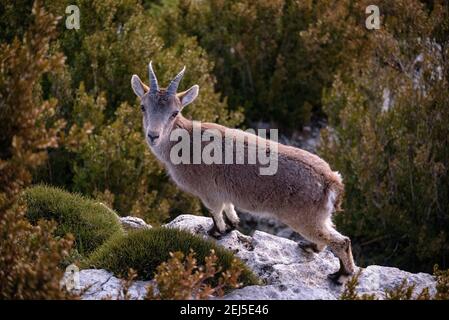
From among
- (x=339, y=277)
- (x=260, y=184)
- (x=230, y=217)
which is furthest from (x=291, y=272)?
(x=230, y=217)

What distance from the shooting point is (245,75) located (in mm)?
Answer: 17703

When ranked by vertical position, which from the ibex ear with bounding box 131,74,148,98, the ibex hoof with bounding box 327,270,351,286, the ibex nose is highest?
the ibex ear with bounding box 131,74,148,98

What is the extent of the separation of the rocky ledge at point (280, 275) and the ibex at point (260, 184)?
0.69 feet

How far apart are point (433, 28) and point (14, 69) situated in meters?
9.89

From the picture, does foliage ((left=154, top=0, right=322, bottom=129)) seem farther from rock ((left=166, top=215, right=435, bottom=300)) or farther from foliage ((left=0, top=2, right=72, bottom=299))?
foliage ((left=0, top=2, right=72, bottom=299))

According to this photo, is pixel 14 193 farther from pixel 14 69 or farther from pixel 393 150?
pixel 393 150

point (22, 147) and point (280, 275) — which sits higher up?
point (22, 147)

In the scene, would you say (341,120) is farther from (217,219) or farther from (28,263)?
(28,263)

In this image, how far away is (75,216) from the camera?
8.76 meters

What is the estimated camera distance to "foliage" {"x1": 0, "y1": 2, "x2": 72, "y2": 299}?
5941 mm

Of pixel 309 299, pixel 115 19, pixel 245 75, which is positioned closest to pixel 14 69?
pixel 309 299

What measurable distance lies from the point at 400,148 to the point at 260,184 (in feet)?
19.2

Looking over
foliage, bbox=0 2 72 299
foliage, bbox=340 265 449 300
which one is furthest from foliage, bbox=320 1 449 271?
foliage, bbox=0 2 72 299

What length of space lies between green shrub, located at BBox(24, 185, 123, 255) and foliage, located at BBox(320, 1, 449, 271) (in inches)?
247
